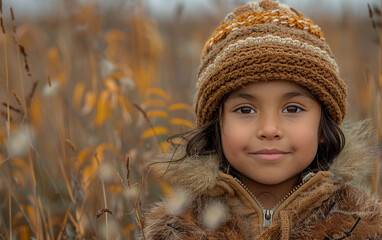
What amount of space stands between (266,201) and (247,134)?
27 centimetres

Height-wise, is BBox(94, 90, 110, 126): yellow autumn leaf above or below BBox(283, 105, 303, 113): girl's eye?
below

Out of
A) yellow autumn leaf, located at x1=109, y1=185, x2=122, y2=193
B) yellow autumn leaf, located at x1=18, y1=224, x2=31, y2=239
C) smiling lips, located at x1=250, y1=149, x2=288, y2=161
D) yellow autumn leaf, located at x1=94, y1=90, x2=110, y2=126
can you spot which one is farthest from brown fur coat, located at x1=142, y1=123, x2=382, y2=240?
yellow autumn leaf, located at x1=94, y1=90, x2=110, y2=126

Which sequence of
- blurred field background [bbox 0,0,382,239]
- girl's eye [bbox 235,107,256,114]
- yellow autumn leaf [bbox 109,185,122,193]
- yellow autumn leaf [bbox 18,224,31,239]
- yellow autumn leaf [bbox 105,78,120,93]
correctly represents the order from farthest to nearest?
yellow autumn leaf [bbox 105,78,120,93] → yellow autumn leaf [bbox 18,224,31,239] → yellow autumn leaf [bbox 109,185,122,193] → blurred field background [bbox 0,0,382,239] → girl's eye [bbox 235,107,256,114]

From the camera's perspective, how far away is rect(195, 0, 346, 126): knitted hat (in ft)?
4.92

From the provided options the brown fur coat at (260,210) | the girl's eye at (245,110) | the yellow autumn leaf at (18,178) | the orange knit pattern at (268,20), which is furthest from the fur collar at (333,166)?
the yellow autumn leaf at (18,178)

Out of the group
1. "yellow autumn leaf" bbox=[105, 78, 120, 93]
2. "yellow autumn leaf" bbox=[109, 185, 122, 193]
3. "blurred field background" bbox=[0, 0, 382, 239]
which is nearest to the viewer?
"blurred field background" bbox=[0, 0, 382, 239]

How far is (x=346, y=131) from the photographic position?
1.79m

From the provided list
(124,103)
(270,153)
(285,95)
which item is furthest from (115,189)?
(285,95)

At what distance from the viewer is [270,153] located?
151cm

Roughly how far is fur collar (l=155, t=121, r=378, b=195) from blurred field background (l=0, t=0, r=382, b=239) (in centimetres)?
12

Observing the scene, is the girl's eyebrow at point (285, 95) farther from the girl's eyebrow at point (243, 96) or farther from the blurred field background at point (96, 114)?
the blurred field background at point (96, 114)

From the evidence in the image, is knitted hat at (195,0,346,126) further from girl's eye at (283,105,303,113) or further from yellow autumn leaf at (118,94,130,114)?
yellow autumn leaf at (118,94,130,114)

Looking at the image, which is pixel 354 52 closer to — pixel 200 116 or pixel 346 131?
pixel 346 131

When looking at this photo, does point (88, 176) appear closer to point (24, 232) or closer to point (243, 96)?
point (24, 232)
